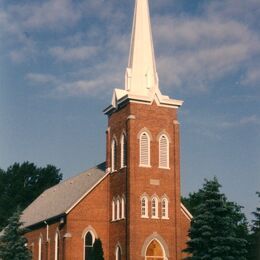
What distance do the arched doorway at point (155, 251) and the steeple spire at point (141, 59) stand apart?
38.3 ft

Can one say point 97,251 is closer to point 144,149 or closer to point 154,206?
point 154,206

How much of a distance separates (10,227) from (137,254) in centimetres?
1133

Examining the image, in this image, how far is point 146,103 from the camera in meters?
44.8

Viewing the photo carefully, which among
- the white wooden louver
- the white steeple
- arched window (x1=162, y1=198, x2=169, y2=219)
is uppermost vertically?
the white steeple

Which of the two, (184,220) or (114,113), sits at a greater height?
(114,113)

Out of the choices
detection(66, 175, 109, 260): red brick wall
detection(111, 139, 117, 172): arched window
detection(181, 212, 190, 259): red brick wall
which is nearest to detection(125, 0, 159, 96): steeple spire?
detection(111, 139, 117, 172): arched window

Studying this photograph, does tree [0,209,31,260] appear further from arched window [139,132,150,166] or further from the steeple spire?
the steeple spire

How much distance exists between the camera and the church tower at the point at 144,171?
140ft

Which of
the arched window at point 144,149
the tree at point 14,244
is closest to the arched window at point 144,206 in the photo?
the arched window at point 144,149

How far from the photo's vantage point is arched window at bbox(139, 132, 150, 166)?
43875 mm

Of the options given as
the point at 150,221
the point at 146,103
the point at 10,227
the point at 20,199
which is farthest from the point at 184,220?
the point at 20,199

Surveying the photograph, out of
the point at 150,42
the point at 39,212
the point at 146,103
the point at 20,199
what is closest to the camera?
the point at 146,103

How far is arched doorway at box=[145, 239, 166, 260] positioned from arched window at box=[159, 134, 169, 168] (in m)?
6.01

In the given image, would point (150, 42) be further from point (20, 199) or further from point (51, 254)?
point (20, 199)
